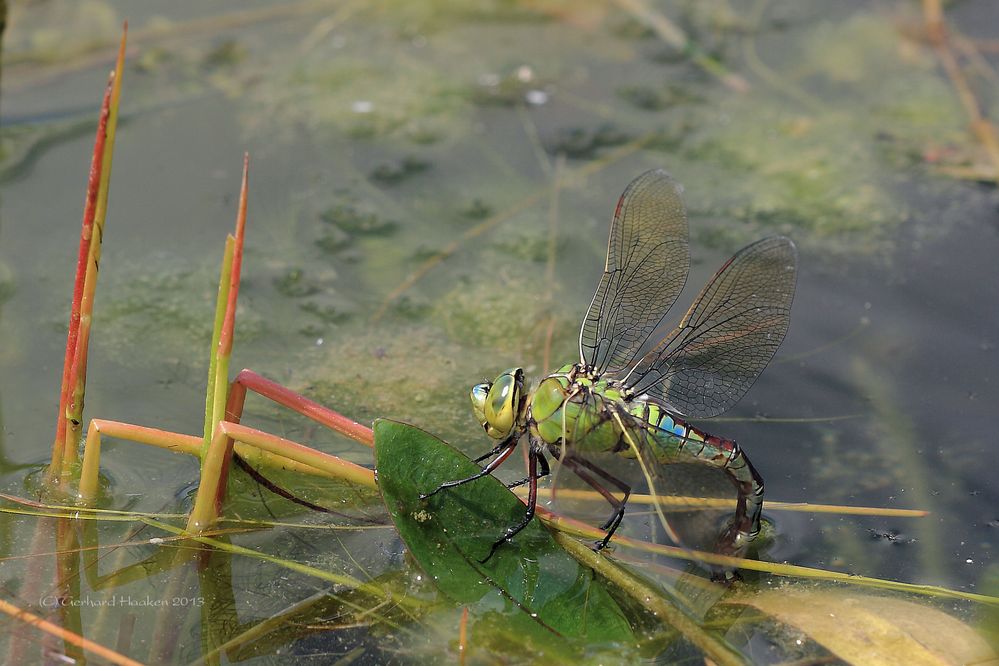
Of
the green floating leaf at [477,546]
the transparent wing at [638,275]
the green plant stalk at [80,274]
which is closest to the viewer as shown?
the green plant stalk at [80,274]

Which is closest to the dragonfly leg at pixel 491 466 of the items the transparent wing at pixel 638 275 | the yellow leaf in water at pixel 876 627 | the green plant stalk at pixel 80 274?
the transparent wing at pixel 638 275

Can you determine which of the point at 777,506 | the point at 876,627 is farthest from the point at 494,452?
the point at 876,627

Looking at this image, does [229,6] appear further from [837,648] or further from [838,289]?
[837,648]

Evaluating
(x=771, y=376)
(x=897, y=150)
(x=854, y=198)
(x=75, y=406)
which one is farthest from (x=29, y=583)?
(x=897, y=150)

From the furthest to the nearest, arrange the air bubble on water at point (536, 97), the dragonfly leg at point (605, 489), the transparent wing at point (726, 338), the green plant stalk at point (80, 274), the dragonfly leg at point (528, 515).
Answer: the air bubble on water at point (536, 97) < the transparent wing at point (726, 338) < the dragonfly leg at point (605, 489) < the dragonfly leg at point (528, 515) < the green plant stalk at point (80, 274)

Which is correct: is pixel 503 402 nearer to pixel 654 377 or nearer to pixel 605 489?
pixel 605 489

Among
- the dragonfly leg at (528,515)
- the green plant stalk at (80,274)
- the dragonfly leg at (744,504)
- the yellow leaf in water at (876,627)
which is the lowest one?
the yellow leaf in water at (876,627)

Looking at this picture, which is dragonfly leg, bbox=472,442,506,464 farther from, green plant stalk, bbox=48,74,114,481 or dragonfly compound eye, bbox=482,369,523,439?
green plant stalk, bbox=48,74,114,481

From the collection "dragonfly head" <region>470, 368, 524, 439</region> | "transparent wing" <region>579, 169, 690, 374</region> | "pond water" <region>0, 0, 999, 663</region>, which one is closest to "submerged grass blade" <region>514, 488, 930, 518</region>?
"pond water" <region>0, 0, 999, 663</region>

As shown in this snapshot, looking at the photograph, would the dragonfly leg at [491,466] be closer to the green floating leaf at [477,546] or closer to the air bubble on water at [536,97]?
the green floating leaf at [477,546]
